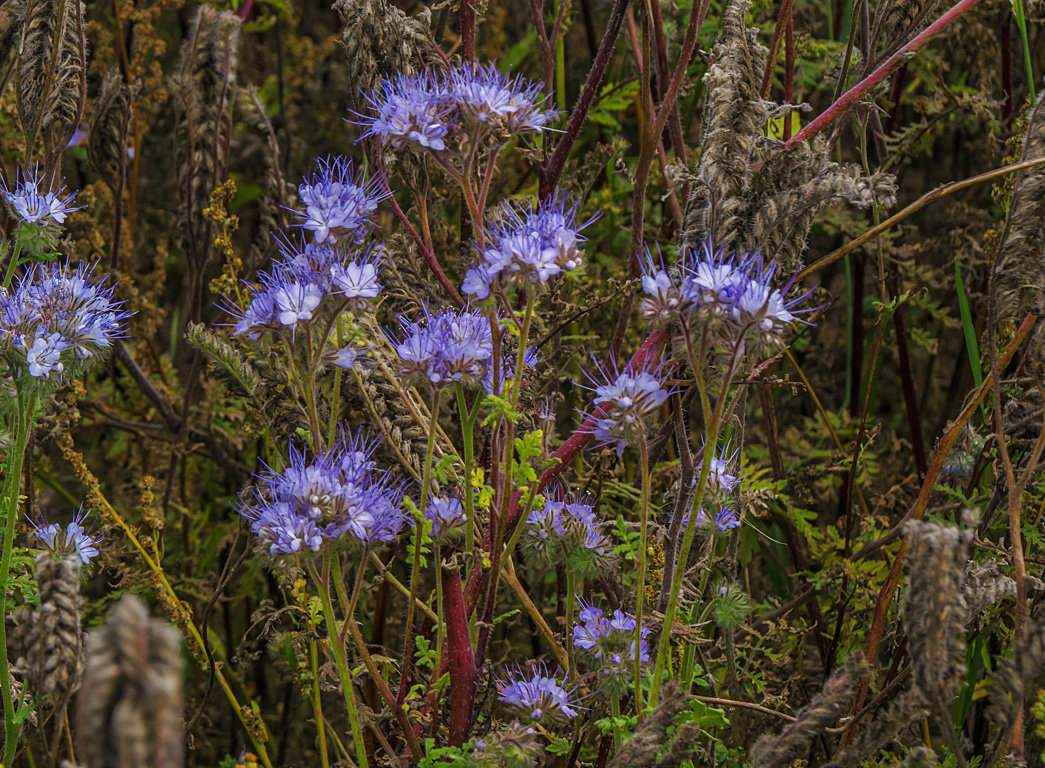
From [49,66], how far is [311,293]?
0.99m

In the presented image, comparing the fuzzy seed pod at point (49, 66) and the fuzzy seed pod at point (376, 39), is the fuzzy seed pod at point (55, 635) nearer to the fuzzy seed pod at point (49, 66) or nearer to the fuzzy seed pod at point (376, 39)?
the fuzzy seed pod at point (376, 39)

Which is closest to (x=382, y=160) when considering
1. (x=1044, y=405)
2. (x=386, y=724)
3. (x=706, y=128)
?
(x=706, y=128)

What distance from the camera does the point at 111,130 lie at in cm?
244

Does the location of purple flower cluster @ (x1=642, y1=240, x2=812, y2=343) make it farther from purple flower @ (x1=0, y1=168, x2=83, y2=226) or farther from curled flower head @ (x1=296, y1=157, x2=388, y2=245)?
purple flower @ (x1=0, y1=168, x2=83, y2=226)

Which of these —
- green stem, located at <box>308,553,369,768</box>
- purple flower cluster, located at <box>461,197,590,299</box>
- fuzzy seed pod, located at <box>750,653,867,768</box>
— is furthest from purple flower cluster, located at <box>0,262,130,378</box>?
fuzzy seed pod, located at <box>750,653,867,768</box>

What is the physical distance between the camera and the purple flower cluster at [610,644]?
58.4 inches

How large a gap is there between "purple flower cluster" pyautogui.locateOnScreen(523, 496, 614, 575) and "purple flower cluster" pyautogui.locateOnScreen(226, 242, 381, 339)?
47cm

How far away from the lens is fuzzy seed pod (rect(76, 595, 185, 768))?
0.75m

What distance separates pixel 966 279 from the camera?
106 inches

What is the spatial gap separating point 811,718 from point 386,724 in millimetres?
902

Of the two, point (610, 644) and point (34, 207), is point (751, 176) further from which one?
point (34, 207)

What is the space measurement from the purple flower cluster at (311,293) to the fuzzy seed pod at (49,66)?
873 millimetres

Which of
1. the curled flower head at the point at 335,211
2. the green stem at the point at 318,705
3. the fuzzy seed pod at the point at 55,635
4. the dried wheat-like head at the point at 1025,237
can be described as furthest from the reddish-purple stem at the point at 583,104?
the fuzzy seed pod at the point at 55,635

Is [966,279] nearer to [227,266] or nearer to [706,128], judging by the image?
[706,128]
